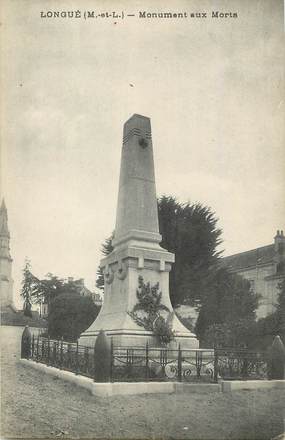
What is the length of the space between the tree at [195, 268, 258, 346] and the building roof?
12.9 metres

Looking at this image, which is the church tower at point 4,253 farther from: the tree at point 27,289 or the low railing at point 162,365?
the low railing at point 162,365

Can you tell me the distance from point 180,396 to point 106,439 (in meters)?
2.47

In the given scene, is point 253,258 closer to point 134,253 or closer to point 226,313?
point 226,313

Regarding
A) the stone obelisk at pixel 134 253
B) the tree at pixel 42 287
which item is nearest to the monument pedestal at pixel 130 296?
the stone obelisk at pixel 134 253

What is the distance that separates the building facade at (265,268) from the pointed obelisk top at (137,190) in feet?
72.8

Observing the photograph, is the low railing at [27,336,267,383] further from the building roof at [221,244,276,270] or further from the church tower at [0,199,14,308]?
the building roof at [221,244,276,270]

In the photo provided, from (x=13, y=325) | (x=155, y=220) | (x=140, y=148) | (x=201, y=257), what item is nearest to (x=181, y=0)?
(x=140, y=148)

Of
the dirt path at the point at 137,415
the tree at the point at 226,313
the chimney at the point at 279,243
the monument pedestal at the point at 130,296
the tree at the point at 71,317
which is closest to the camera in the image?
the dirt path at the point at 137,415

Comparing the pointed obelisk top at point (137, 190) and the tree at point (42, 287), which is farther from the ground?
the pointed obelisk top at point (137, 190)

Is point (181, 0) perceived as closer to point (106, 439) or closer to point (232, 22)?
point (232, 22)

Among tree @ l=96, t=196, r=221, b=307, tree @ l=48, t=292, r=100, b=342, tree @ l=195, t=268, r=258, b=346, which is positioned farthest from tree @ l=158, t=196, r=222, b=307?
tree @ l=48, t=292, r=100, b=342

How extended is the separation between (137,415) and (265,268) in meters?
33.9

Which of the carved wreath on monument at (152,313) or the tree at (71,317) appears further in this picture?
the tree at (71,317)

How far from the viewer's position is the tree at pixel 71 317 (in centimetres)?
2167
